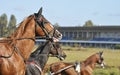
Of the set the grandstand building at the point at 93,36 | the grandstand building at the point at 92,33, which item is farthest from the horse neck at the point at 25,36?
the grandstand building at the point at 92,33

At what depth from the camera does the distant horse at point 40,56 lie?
9094 millimetres

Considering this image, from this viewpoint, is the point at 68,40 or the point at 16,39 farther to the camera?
the point at 68,40

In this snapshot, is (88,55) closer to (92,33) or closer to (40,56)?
(40,56)

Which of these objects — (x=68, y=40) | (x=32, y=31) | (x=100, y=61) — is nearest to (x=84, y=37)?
(x=68, y=40)

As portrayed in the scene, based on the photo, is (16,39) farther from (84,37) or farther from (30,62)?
(84,37)

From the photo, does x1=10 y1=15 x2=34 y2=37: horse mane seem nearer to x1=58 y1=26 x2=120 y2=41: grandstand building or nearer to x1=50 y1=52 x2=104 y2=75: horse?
x1=50 y1=52 x2=104 y2=75: horse

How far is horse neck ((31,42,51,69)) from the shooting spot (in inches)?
380

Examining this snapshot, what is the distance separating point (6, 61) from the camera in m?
6.05

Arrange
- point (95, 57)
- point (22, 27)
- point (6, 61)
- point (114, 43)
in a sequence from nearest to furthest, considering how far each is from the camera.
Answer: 1. point (6, 61)
2. point (22, 27)
3. point (95, 57)
4. point (114, 43)

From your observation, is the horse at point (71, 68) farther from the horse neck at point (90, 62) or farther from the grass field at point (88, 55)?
the grass field at point (88, 55)

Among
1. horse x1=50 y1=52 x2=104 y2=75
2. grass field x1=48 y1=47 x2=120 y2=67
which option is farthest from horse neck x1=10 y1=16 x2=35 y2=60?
grass field x1=48 y1=47 x2=120 y2=67

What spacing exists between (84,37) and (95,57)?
241 feet

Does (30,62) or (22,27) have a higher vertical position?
(22,27)

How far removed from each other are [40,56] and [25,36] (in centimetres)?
321
